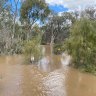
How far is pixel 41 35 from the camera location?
87.1ft

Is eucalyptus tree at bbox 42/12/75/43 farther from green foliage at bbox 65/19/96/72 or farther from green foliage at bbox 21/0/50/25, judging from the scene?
green foliage at bbox 65/19/96/72

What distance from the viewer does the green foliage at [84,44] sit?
1417cm

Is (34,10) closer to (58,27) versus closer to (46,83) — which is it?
(46,83)

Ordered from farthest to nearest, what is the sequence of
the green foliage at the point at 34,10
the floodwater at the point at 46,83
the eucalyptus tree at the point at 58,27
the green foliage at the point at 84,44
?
the eucalyptus tree at the point at 58,27, the green foliage at the point at 34,10, the green foliage at the point at 84,44, the floodwater at the point at 46,83

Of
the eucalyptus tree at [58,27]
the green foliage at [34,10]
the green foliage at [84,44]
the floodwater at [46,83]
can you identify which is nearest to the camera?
the floodwater at [46,83]

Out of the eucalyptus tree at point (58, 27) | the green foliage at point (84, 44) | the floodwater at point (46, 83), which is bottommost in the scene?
the floodwater at point (46, 83)

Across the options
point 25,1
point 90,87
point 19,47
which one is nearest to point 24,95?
point 90,87

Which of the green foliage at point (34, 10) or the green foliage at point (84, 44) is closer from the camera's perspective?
the green foliage at point (84, 44)

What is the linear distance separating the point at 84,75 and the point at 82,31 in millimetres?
3489

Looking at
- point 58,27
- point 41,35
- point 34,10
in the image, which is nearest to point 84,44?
point 41,35

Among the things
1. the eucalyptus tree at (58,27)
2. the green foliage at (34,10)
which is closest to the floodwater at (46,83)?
the green foliage at (34,10)

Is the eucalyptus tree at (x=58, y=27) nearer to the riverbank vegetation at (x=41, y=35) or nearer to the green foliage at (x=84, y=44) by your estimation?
the riverbank vegetation at (x=41, y=35)

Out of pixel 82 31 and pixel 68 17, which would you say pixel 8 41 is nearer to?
pixel 82 31

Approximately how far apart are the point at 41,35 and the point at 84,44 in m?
12.9
